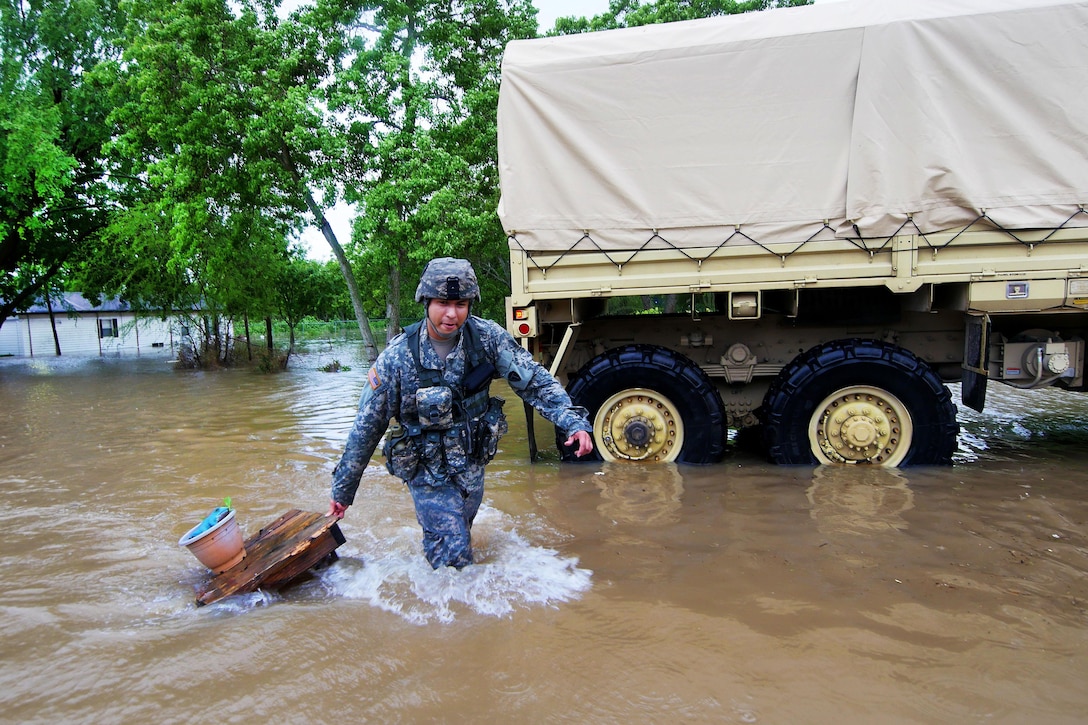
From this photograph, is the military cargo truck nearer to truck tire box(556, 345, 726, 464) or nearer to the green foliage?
truck tire box(556, 345, 726, 464)

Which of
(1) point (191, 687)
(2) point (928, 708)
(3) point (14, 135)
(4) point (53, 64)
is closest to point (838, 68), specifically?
(2) point (928, 708)

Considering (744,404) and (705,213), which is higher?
(705,213)

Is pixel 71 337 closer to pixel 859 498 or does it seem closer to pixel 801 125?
pixel 801 125

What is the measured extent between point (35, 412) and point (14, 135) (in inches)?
306

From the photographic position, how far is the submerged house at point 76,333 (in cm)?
3416

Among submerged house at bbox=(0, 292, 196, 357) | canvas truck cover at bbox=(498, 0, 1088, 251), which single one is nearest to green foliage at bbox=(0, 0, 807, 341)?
canvas truck cover at bbox=(498, 0, 1088, 251)

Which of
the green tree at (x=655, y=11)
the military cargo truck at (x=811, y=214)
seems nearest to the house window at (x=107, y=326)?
the green tree at (x=655, y=11)

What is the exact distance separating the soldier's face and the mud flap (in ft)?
12.7

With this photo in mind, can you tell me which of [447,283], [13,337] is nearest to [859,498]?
[447,283]

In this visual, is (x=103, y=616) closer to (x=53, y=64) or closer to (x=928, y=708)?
(x=928, y=708)

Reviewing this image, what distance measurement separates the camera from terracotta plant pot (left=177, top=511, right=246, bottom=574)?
3468 millimetres

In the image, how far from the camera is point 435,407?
3.37 metres

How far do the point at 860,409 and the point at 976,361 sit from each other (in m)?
0.86

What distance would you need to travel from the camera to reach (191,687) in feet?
8.79
